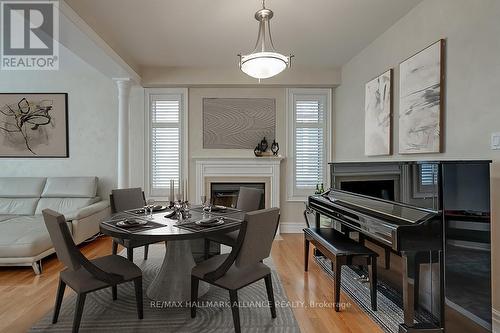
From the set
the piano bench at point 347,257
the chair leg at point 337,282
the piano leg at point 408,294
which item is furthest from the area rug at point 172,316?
the piano leg at point 408,294

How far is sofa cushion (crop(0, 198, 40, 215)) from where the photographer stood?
4359 millimetres

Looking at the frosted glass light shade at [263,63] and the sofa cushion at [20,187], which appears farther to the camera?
the sofa cushion at [20,187]

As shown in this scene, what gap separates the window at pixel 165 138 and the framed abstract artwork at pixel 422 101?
3333 mm

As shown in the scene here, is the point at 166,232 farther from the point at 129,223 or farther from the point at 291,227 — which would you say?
the point at 291,227

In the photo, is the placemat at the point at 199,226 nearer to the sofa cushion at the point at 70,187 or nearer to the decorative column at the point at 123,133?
the decorative column at the point at 123,133

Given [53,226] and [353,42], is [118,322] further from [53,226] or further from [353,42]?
[353,42]

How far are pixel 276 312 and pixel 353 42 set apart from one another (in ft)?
11.0

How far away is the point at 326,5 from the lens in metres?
2.79

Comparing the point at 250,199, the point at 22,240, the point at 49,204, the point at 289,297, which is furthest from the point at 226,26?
the point at 49,204

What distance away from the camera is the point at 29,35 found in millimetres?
3258

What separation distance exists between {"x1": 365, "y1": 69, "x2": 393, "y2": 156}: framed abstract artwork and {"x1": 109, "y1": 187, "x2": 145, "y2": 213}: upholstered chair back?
119 inches

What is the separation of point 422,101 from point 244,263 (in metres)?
2.22

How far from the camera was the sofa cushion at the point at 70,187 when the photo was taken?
457 cm

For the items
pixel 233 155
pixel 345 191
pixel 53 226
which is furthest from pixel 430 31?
pixel 53 226
